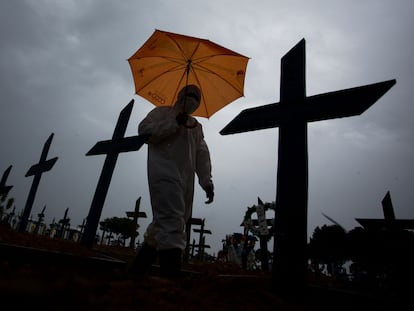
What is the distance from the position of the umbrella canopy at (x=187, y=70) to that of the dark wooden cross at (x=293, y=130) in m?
0.93

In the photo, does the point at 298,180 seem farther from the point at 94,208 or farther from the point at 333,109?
the point at 94,208

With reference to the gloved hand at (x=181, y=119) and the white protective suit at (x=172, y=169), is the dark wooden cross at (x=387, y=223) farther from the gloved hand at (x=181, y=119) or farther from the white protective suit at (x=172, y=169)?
the gloved hand at (x=181, y=119)

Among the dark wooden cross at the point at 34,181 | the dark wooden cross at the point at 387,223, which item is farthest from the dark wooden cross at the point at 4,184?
the dark wooden cross at the point at 387,223

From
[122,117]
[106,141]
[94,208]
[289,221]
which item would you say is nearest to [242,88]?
[289,221]

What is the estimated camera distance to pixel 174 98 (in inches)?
164

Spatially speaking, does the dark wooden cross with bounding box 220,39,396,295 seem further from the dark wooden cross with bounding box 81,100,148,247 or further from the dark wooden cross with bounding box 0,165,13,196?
the dark wooden cross with bounding box 0,165,13,196

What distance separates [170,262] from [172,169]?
3.20ft

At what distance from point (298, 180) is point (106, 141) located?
4872 millimetres

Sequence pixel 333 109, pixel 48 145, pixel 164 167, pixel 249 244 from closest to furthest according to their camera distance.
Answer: pixel 333 109, pixel 164 167, pixel 48 145, pixel 249 244

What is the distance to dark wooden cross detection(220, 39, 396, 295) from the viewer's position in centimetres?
238

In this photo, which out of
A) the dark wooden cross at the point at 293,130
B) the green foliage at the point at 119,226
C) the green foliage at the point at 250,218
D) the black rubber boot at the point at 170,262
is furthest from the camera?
the green foliage at the point at 119,226

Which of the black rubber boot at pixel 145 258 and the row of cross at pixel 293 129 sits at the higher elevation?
the row of cross at pixel 293 129

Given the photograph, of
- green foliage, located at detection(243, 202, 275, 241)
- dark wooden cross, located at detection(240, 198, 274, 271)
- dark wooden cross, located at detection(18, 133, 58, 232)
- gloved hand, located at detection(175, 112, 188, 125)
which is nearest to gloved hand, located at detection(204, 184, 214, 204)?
gloved hand, located at detection(175, 112, 188, 125)

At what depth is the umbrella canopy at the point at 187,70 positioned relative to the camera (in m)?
3.74
